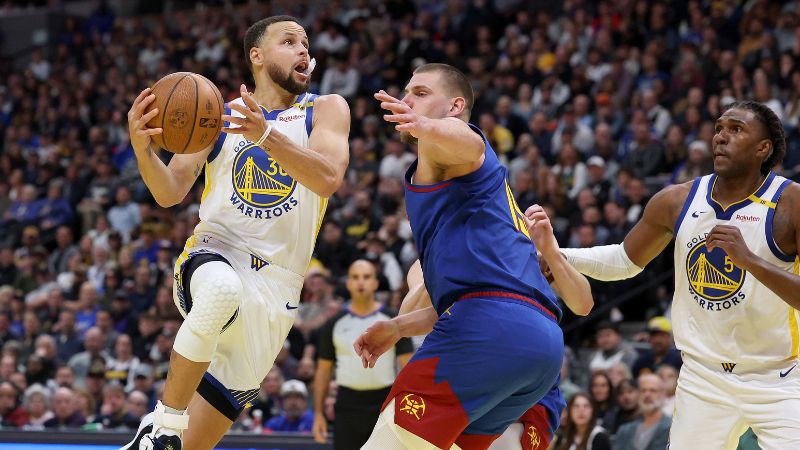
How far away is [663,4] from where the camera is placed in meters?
15.2

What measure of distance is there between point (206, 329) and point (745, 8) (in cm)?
1171

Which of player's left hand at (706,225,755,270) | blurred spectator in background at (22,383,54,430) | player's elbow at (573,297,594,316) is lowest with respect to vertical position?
blurred spectator in background at (22,383,54,430)

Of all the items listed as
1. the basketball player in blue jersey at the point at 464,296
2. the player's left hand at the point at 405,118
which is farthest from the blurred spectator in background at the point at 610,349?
the player's left hand at the point at 405,118

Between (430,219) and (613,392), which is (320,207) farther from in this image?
(613,392)

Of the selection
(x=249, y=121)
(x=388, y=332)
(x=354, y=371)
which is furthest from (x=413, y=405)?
(x=354, y=371)

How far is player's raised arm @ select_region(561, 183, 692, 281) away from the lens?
5500 mm

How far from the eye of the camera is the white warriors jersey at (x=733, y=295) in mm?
5109

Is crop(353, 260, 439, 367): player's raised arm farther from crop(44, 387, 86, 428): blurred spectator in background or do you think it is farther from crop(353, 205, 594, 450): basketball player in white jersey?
crop(44, 387, 86, 428): blurred spectator in background

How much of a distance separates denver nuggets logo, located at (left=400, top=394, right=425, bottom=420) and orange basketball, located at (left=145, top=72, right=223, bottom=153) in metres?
1.64

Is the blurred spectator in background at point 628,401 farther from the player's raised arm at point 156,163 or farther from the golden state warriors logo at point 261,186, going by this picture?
the player's raised arm at point 156,163

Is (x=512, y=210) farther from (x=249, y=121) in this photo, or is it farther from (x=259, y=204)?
(x=259, y=204)

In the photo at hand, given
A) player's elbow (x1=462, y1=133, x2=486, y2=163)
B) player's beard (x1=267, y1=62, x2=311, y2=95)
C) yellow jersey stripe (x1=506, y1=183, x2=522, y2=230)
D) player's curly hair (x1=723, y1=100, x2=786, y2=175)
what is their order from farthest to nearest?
player's beard (x1=267, y1=62, x2=311, y2=95) < player's curly hair (x1=723, y1=100, x2=786, y2=175) < yellow jersey stripe (x1=506, y1=183, x2=522, y2=230) < player's elbow (x1=462, y1=133, x2=486, y2=163)

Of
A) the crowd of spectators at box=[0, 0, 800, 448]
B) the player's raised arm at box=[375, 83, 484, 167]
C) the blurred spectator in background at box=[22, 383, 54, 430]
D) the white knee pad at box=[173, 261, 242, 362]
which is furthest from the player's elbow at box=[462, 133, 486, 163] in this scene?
the blurred spectator in background at box=[22, 383, 54, 430]

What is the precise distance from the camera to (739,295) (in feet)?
16.8
